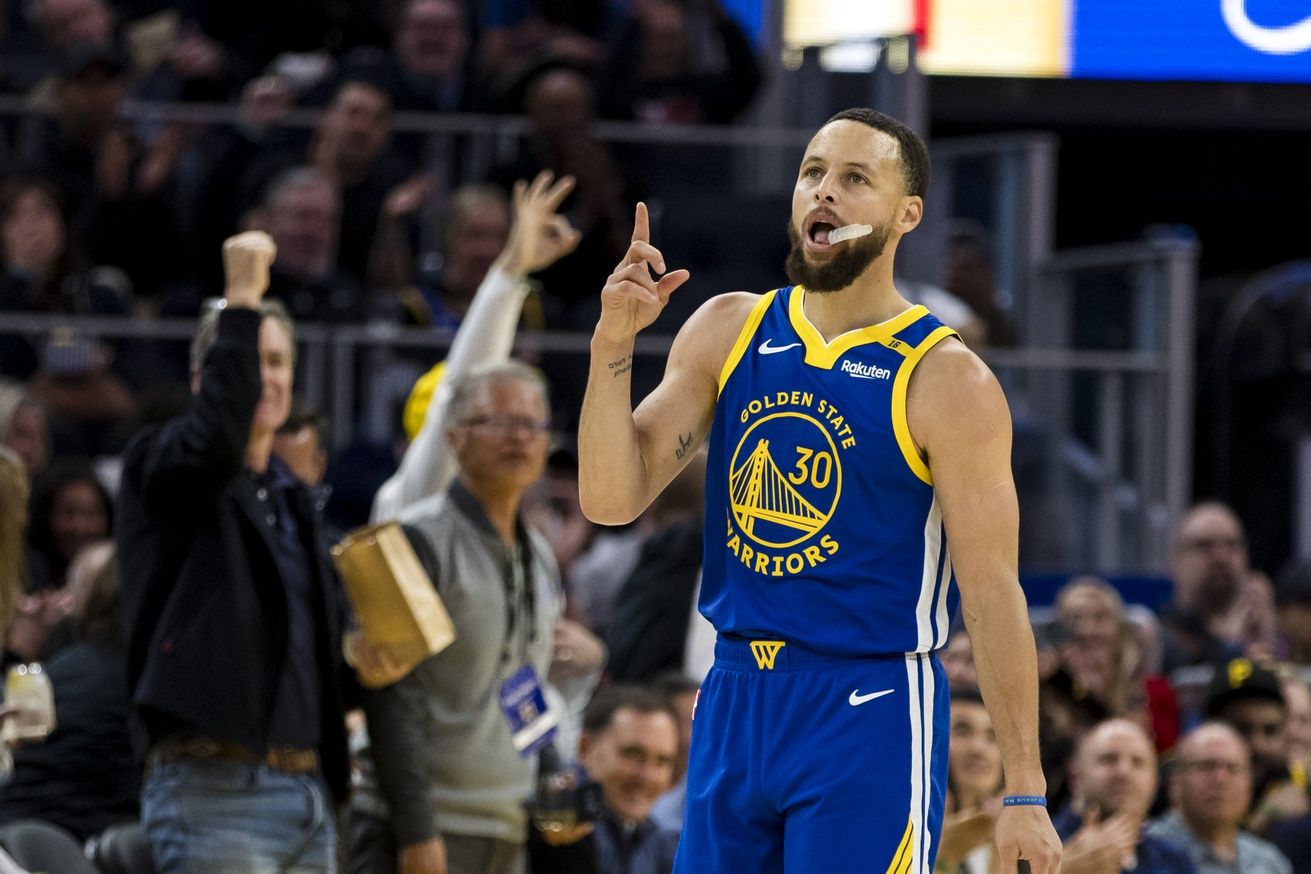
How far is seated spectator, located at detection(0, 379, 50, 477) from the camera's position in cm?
794

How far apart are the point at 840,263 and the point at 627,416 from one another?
0.49m

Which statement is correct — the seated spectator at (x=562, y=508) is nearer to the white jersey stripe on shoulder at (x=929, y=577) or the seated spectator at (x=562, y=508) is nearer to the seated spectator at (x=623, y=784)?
the seated spectator at (x=623, y=784)

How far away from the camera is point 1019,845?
13.3ft

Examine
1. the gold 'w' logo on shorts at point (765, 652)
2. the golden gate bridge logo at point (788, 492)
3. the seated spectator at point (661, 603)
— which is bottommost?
the seated spectator at point (661, 603)

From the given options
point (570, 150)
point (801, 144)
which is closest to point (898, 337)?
point (570, 150)

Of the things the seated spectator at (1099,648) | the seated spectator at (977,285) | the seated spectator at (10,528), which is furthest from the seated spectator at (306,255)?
the seated spectator at (10,528)

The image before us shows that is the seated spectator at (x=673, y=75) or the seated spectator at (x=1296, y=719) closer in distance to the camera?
the seated spectator at (x=1296, y=719)

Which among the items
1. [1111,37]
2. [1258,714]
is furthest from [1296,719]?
[1111,37]

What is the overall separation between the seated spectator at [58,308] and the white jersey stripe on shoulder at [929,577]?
5.11 metres

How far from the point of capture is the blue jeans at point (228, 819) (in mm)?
5184

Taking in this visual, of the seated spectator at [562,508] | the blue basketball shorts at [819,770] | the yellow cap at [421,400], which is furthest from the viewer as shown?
the seated spectator at [562,508]

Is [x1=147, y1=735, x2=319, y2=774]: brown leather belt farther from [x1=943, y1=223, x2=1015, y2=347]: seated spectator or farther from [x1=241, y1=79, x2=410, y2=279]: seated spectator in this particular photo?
[x1=943, y1=223, x2=1015, y2=347]: seated spectator

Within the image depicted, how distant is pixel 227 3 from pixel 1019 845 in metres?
8.50

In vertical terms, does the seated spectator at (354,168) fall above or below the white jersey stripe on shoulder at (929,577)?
above
